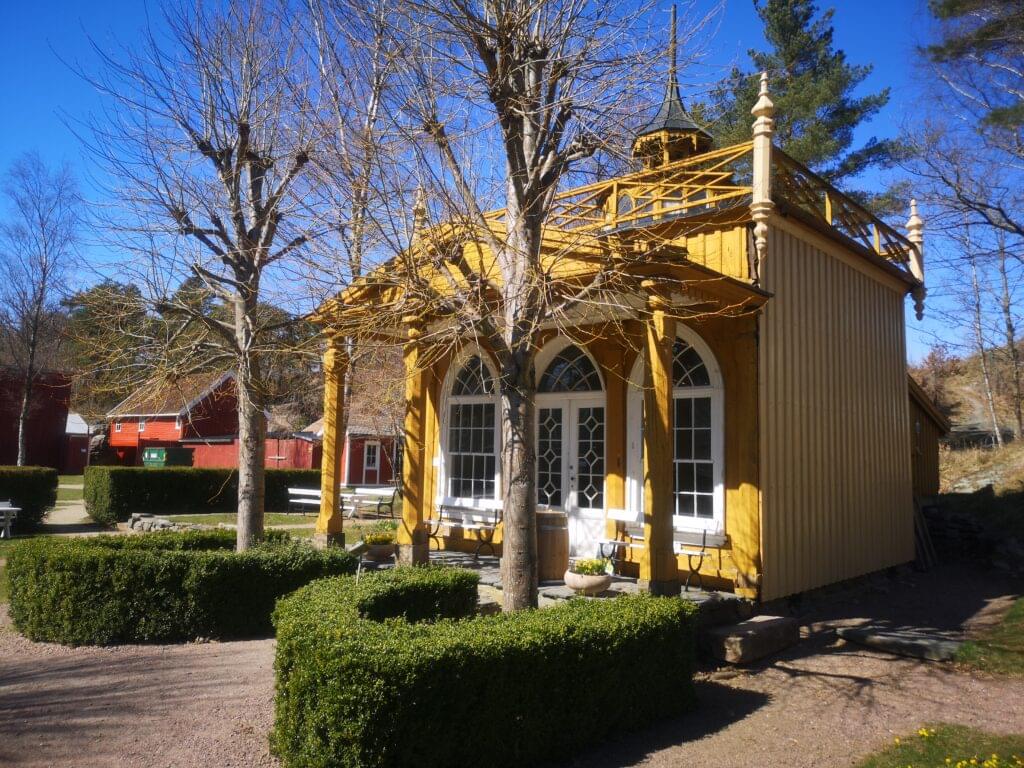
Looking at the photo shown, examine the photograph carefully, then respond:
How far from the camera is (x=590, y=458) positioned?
9.74 m

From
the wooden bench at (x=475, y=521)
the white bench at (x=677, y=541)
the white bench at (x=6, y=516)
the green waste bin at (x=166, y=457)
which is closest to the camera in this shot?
the white bench at (x=677, y=541)

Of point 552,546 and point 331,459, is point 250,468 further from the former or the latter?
point 552,546

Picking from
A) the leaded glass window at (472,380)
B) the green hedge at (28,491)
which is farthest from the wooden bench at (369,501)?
the leaded glass window at (472,380)

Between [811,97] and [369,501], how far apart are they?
16850 mm

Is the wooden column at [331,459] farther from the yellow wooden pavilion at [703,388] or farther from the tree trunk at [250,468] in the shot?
the tree trunk at [250,468]

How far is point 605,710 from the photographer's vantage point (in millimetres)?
4918

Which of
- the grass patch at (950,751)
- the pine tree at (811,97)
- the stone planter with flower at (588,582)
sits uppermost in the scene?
the pine tree at (811,97)

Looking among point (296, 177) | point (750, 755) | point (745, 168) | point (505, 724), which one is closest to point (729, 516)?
point (750, 755)

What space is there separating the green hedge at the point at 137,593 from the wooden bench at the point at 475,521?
3.03 m

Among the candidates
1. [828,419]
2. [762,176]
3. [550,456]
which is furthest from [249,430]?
[828,419]

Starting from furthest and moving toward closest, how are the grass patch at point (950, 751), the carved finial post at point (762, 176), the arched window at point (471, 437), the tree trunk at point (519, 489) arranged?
the arched window at point (471, 437)
the carved finial post at point (762, 176)
the tree trunk at point (519, 489)
the grass patch at point (950, 751)

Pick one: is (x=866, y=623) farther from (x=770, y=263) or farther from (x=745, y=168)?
(x=745, y=168)

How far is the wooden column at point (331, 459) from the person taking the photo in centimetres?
995

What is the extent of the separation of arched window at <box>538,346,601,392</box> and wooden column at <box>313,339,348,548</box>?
2655mm
